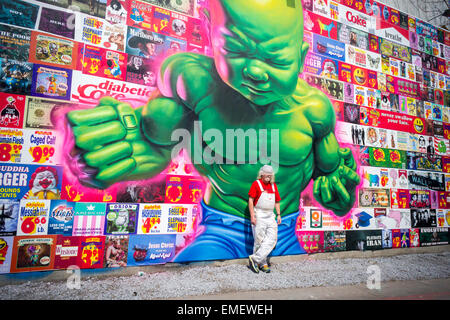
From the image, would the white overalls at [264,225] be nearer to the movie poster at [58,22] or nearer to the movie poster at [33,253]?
the movie poster at [33,253]

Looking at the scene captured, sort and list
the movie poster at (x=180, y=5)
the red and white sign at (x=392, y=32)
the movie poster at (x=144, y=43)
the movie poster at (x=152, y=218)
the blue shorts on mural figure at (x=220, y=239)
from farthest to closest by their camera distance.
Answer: the red and white sign at (x=392, y=32) → the movie poster at (x=180, y=5) → the blue shorts on mural figure at (x=220, y=239) → the movie poster at (x=144, y=43) → the movie poster at (x=152, y=218)

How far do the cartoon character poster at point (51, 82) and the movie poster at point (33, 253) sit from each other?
191 cm

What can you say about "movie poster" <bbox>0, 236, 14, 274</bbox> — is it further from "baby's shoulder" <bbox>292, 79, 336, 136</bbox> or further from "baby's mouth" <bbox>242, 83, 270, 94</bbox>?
"baby's shoulder" <bbox>292, 79, 336, 136</bbox>

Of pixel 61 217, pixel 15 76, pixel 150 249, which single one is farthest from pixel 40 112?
pixel 150 249

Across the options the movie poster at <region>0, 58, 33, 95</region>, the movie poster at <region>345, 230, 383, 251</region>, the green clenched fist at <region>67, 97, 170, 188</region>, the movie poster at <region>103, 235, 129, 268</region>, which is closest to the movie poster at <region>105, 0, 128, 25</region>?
the green clenched fist at <region>67, 97, 170, 188</region>

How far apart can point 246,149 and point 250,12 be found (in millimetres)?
2400

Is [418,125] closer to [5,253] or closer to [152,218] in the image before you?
[152,218]

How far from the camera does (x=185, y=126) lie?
15.2 feet

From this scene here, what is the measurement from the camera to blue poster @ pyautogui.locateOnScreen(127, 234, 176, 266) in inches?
162

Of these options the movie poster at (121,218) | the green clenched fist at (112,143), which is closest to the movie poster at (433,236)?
the green clenched fist at (112,143)

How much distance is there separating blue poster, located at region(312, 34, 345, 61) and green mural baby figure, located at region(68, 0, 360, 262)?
0.46 m

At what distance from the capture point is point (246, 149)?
493 cm

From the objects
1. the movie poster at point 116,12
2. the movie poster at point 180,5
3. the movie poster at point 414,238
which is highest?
the movie poster at point 180,5

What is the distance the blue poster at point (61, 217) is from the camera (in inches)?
147
